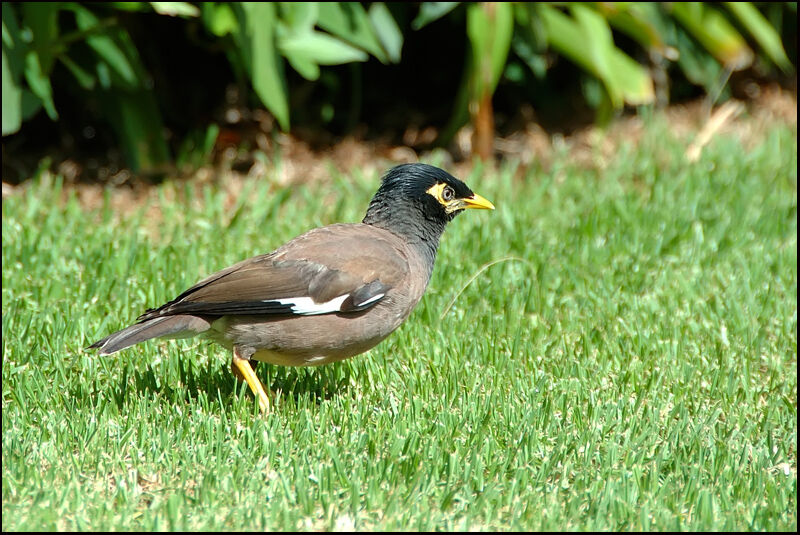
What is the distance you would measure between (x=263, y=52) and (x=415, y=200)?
6.72 feet

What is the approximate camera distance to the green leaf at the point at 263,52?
21.4ft

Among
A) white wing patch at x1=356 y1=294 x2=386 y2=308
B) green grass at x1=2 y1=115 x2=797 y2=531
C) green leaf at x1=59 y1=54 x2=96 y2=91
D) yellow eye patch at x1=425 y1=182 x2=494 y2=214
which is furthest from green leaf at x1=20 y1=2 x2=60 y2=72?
white wing patch at x1=356 y1=294 x2=386 y2=308

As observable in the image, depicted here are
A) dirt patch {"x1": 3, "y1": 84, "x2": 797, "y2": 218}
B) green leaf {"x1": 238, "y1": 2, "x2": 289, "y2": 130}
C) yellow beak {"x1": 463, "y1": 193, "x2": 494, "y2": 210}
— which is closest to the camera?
yellow beak {"x1": 463, "y1": 193, "x2": 494, "y2": 210}

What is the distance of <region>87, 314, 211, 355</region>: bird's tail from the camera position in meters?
4.32

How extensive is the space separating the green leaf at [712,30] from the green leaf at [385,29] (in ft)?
7.58

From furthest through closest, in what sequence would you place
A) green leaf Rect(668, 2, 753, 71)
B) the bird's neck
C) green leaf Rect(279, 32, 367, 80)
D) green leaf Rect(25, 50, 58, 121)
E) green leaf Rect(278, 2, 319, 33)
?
green leaf Rect(668, 2, 753, 71) < green leaf Rect(279, 32, 367, 80) < green leaf Rect(278, 2, 319, 33) < green leaf Rect(25, 50, 58, 121) < the bird's neck

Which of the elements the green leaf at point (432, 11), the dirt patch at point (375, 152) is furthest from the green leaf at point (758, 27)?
the green leaf at point (432, 11)

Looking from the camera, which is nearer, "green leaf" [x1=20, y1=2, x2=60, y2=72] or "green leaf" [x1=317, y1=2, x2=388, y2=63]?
"green leaf" [x1=20, y1=2, x2=60, y2=72]

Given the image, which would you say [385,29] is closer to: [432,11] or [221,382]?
[432,11]

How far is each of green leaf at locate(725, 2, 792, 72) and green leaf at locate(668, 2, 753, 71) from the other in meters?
0.13

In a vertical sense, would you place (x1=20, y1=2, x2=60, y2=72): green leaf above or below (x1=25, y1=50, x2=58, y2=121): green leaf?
above

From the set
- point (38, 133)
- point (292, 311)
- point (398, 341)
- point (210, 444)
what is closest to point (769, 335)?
point (398, 341)

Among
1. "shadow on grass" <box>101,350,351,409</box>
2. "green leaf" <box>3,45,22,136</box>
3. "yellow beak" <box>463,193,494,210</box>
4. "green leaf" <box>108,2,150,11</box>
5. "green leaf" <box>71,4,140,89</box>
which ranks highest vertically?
"green leaf" <box>108,2,150,11</box>

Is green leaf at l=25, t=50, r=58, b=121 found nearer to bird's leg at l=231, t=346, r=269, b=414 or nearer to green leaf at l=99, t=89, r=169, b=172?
green leaf at l=99, t=89, r=169, b=172
